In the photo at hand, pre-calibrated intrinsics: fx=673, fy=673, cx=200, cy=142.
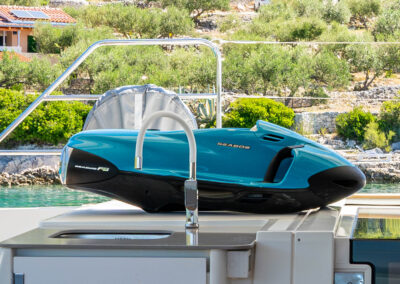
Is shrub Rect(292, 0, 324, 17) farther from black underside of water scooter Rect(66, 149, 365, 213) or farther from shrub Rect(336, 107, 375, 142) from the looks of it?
black underside of water scooter Rect(66, 149, 365, 213)

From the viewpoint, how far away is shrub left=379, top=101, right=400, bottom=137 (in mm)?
13206

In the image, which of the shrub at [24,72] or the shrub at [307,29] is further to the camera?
the shrub at [307,29]

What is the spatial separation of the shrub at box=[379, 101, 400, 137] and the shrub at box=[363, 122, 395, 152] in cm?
11

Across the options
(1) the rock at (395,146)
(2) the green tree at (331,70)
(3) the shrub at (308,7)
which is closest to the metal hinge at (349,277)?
(1) the rock at (395,146)

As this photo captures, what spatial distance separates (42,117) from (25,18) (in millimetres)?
4518

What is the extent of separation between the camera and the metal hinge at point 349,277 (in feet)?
2.07

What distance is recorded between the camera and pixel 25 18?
16.4 m

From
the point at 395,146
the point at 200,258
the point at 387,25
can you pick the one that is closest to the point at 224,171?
the point at 200,258

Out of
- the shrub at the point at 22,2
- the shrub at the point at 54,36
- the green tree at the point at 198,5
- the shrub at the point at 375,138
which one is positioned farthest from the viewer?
the green tree at the point at 198,5

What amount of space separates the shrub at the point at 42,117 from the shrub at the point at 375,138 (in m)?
5.41

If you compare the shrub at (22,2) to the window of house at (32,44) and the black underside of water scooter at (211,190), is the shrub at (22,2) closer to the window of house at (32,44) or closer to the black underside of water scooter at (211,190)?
the window of house at (32,44)

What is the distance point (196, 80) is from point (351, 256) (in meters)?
13.6

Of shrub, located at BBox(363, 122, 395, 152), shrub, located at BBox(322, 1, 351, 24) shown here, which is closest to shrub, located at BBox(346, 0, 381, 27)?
shrub, located at BBox(322, 1, 351, 24)

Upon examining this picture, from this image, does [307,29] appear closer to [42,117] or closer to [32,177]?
[42,117]
